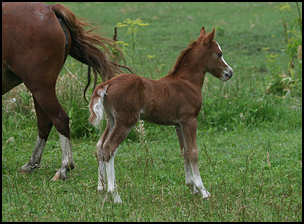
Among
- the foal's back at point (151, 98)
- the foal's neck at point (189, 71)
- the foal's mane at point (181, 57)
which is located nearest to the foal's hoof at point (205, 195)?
the foal's back at point (151, 98)

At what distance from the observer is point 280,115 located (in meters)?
8.21

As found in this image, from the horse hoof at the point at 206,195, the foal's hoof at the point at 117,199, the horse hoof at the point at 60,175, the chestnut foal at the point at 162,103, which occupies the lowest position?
the horse hoof at the point at 60,175

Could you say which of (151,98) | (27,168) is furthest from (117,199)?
(27,168)

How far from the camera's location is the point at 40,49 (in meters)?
5.63

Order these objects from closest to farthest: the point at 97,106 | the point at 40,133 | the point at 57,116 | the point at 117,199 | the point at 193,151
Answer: the point at 97,106 → the point at 117,199 → the point at 193,151 → the point at 57,116 → the point at 40,133

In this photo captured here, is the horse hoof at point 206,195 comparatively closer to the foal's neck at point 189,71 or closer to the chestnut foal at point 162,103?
the chestnut foal at point 162,103

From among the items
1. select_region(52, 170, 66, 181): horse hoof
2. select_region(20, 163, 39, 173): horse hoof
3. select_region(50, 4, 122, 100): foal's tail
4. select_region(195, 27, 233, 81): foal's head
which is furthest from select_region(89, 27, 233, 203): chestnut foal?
select_region(20, 163, 39, 173): horse hoof

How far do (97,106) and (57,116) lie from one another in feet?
4.64

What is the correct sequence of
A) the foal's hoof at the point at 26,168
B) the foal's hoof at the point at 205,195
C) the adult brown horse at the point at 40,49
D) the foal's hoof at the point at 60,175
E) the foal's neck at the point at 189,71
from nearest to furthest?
the foal's hoof at the point at 205,195
the foal's neck at the point at 189,71
the adult brown horse at the point at 40,49
the foal's hoof at the point at 60,175
the foal's hoof at the point at 26,168

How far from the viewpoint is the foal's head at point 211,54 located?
5.16 m

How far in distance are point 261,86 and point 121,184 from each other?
5054 mm

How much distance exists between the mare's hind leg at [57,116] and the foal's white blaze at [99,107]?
1.22 metres

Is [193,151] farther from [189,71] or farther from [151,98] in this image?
[189,71]

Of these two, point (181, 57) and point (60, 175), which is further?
point (60, 175)
